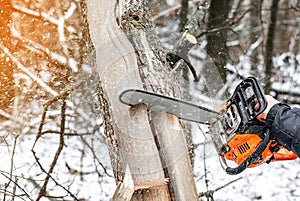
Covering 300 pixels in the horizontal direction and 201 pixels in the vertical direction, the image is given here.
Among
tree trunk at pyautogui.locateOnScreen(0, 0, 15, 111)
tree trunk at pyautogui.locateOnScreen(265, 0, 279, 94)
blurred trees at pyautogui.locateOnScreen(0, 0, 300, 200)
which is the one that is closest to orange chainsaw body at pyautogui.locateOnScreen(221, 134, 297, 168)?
blurred trees at pyautogui.locateOnScreen(0, 0, 300, 200)

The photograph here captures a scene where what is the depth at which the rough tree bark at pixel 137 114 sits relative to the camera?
5.91ft

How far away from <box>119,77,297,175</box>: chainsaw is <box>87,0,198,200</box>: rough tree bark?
0.06 meters

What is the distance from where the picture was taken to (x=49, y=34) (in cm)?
370

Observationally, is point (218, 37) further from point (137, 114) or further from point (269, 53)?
point (137, 114)

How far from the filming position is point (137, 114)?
1.87 m

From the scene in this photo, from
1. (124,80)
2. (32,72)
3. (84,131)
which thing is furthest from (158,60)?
(32,72)

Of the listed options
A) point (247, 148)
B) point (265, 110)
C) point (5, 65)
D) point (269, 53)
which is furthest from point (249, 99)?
point (269, 53)

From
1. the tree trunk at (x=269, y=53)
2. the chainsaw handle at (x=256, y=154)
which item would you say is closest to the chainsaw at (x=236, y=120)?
the chainsaw handle at (x=256, y=154)

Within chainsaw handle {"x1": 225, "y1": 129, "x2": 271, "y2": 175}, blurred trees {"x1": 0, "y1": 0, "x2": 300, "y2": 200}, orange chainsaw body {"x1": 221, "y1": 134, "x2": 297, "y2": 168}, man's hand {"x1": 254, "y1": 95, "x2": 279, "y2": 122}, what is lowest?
chainsaw handle {"x1": 225, "y1": 129, "x2": 271, "y2": 175}

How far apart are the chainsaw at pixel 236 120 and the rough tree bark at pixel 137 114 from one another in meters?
0.06

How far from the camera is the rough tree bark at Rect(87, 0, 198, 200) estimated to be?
180 cm

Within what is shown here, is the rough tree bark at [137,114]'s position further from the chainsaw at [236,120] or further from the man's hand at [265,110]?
the man's hand at [265,110]

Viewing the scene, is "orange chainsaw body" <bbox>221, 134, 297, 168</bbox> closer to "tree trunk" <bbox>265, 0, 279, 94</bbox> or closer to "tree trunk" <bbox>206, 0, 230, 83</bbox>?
"tree trunk" <bbox>206, 0, 230, 83</bbox>

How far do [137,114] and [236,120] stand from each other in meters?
0.45
